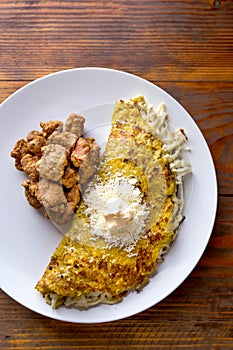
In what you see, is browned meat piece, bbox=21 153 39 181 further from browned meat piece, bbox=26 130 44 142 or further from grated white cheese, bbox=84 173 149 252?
grated white cheese, bbox=84 173 149 252

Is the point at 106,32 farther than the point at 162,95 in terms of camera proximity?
Yes

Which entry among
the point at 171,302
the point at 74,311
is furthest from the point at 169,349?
the point at 74,311

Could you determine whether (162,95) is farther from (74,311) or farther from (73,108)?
(74,311)

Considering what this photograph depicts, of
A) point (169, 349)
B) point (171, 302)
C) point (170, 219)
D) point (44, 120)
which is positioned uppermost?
point (44, 120)

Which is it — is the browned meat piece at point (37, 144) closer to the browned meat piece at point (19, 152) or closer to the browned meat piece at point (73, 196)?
the browned meat piece at point (19, 152)

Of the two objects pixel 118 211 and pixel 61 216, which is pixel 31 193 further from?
pixel 118 211

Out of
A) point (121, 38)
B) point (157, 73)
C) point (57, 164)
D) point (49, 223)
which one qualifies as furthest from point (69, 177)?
point (121, 38)
